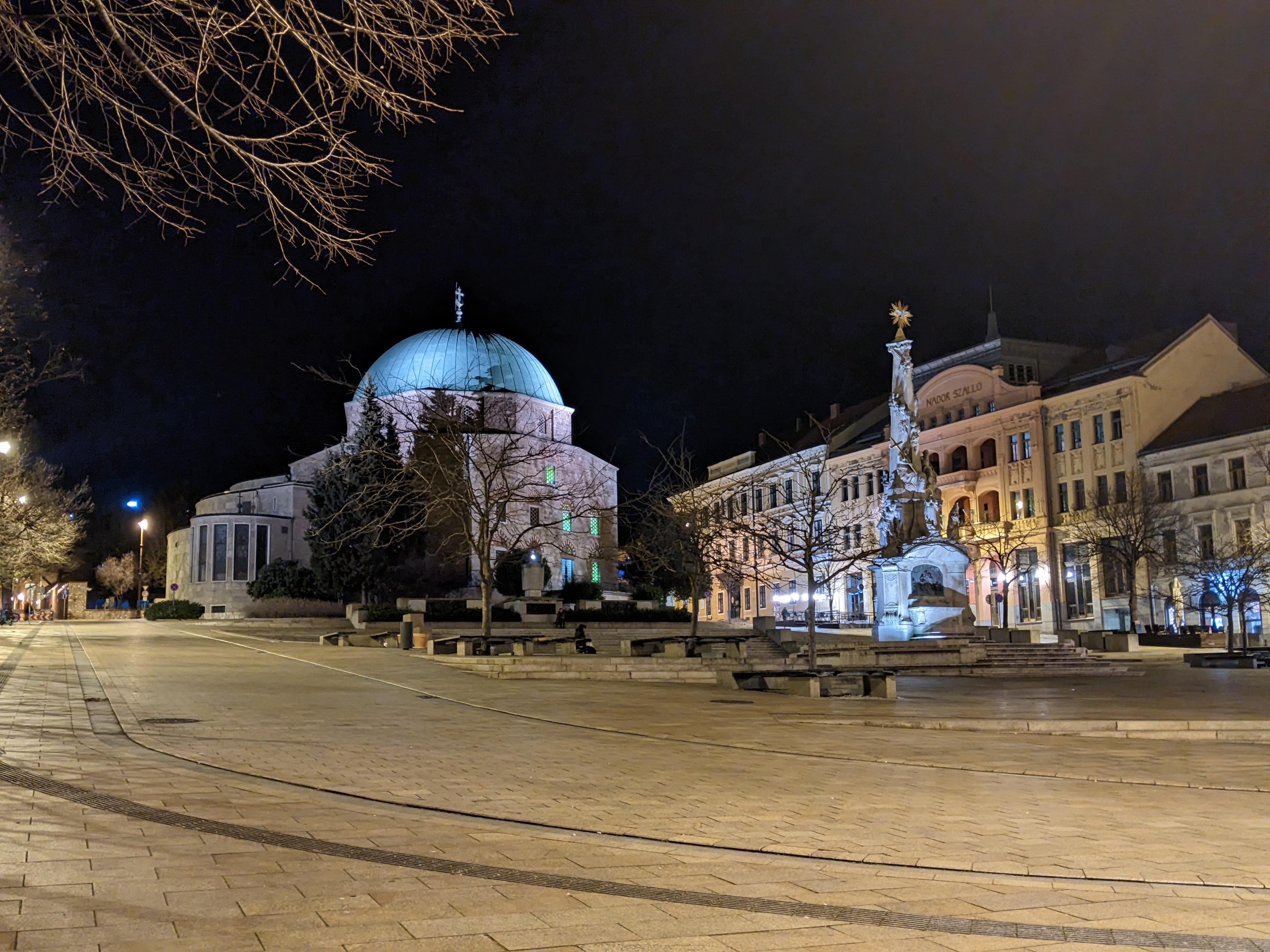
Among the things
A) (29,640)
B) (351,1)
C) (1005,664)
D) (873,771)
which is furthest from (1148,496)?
(351,1)

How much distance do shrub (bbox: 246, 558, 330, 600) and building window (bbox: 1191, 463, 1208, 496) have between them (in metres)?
41.6

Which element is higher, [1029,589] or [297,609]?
[1029,589]

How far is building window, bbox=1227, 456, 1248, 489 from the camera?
4788cm

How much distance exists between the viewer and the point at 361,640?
36094 mm

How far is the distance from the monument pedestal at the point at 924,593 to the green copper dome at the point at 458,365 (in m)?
37.9

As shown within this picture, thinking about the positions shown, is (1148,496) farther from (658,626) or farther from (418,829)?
(418,829)

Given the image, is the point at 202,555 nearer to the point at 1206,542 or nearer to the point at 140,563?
the point at 140,563

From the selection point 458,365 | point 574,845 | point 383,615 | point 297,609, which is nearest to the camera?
point 574,845

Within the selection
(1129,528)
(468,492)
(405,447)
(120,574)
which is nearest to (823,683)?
(468,492)

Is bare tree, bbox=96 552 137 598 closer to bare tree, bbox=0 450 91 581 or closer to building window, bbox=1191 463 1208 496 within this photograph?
bare tree, bbox=0 450 91 581

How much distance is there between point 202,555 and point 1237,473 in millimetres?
57666

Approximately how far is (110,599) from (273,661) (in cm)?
8243

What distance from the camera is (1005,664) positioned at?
30.0 m

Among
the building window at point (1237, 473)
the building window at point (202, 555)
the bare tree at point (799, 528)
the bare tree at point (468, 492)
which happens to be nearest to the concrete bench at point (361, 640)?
the bare tree at point (468, 492)
